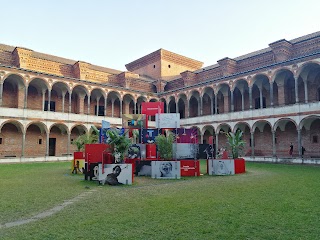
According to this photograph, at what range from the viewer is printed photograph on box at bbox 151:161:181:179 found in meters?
13.8

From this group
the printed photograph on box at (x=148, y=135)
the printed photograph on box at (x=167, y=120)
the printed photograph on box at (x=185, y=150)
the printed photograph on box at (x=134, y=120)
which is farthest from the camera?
the printed photograph on box at (x=134, y=120)

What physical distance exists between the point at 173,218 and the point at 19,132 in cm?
2539

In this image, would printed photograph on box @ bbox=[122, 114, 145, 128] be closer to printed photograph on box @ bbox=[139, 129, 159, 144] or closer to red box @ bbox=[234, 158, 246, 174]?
printed photograph on box @ bbox=[139, 129, 159, 144]

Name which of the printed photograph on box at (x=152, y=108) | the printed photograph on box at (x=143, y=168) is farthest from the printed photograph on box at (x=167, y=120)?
the printed photograph on box at (x=143, y=168)

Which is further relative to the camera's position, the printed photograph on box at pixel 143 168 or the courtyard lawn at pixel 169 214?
the printed photograph on box at pixel 143 168

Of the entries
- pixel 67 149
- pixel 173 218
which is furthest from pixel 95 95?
pixel 173 218

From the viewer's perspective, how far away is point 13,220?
575cm

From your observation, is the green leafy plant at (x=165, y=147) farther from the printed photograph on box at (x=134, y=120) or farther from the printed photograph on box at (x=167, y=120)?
the printed photograph on box at (x=134, y=120)

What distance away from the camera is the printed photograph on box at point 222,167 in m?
15.3

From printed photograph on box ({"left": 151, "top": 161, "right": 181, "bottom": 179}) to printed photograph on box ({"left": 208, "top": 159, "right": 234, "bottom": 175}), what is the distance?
2.73m

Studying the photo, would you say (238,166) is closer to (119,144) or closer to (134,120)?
(119,144)

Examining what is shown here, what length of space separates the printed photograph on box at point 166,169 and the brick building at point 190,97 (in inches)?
527

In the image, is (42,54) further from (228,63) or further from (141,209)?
(141,209)

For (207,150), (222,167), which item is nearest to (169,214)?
(222,167)
